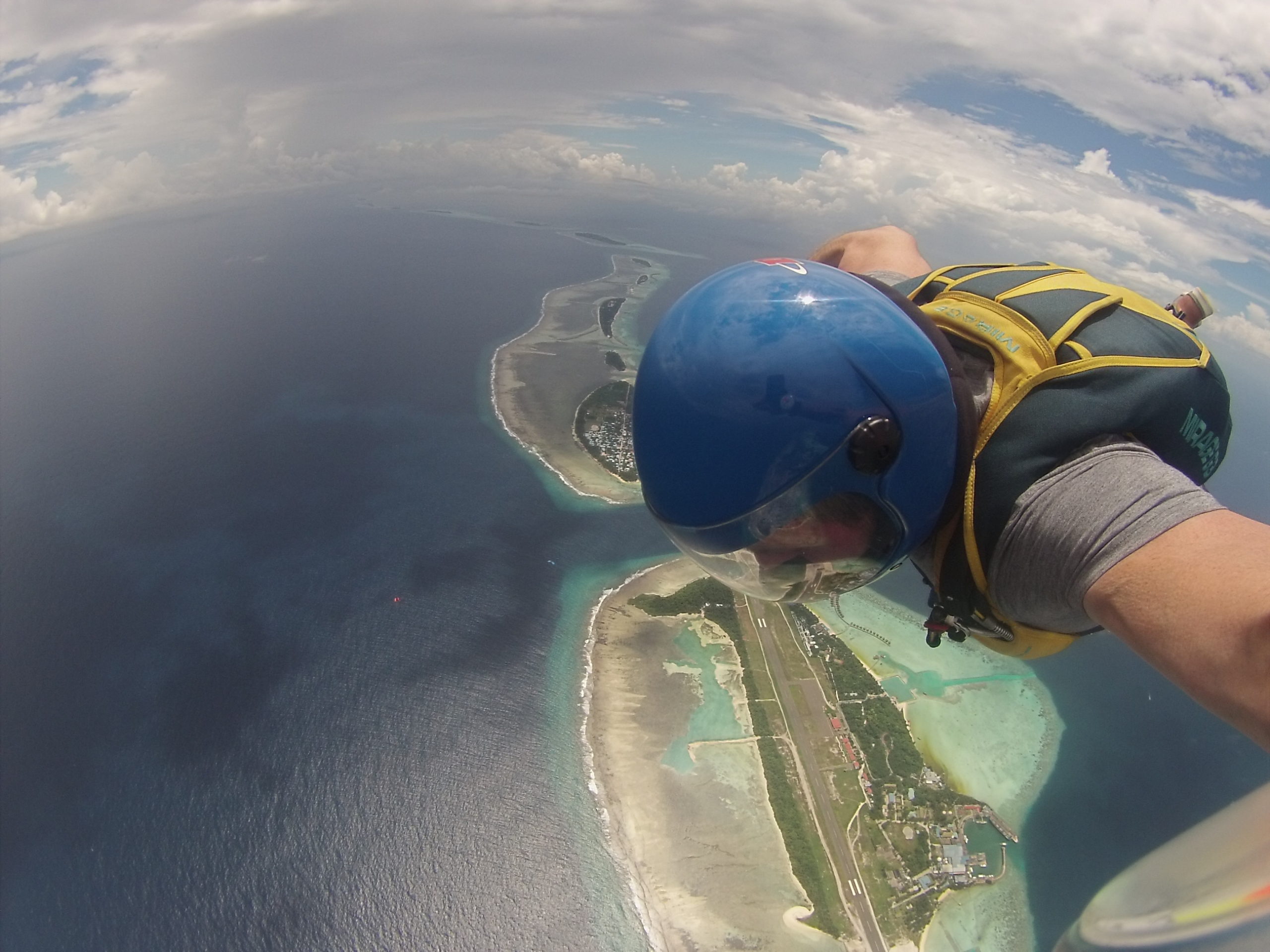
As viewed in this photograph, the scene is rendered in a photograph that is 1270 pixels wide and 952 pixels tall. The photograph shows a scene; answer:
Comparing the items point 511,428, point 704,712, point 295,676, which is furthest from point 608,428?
point 295,676

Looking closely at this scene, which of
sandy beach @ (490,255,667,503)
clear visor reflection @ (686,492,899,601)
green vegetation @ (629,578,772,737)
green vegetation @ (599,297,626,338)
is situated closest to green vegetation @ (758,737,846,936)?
green vegetation @ (629,578,772,737)

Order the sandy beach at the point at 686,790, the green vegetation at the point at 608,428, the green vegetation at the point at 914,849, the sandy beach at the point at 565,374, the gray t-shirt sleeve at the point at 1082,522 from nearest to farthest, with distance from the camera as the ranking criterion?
1. the gray t-shirt sleeve at the point at 1082,522
2. the sandy beach at the point at 686,790
3. the green vegetation at the point at 914,849
4. the sandy beach at the point at 565,374
5. the green vegetation at the point at 608,428

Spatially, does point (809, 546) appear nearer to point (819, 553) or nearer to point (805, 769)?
point (819, 553)

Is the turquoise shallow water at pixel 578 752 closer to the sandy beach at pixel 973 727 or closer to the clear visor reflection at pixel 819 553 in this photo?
the sandy beach at pixel 973 727

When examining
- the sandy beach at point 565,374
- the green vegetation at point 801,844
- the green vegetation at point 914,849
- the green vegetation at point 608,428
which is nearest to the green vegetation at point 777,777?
the green vegetation at point 801,844

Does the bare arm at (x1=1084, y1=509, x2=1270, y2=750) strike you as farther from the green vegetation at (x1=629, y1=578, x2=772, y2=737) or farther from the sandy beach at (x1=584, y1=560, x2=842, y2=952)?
the green vegetation at (x1=629, y1=578, x2=772, y2=737)

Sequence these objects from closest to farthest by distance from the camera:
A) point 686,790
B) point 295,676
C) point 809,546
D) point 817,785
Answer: point 809,546 < point 686,790 < point 817,785 < point 295,676

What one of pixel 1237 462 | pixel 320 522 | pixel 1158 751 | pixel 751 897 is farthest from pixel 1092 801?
pixel 1237 462
